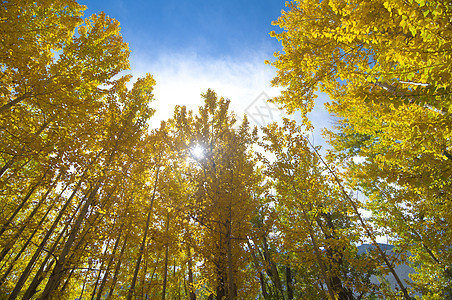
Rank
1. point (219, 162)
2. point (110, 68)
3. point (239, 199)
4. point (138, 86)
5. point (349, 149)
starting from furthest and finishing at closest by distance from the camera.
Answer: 1. point (349, 149)
2. point (138, 86)
3. point (110, 68)
4. point (219, 162)
5. point (239, 199)

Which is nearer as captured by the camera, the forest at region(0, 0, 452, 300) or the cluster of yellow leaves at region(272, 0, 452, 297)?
the cluster of yellow leaves at region(272, 0, 452, 297)

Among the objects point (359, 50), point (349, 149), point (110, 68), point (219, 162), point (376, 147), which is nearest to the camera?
point (359, 50)

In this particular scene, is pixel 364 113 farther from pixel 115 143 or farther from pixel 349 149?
pixel 115 143

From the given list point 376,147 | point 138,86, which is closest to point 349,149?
point 376,147

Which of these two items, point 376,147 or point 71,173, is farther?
point 376,147

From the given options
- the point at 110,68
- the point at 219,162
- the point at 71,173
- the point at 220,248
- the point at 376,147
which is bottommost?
the point at 220,248

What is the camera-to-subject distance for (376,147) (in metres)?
7.34

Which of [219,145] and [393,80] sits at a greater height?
[219,145]

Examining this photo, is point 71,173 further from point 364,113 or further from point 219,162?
point 364,113

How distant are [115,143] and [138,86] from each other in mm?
3313

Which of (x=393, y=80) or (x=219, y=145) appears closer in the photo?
(x=393, y=80)

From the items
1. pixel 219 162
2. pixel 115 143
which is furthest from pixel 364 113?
pixel 115 143

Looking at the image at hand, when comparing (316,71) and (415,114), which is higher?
(316,71)

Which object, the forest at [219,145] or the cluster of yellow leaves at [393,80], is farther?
the forest at [219,145]
